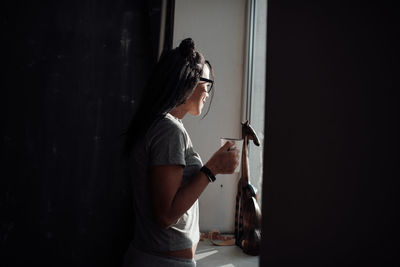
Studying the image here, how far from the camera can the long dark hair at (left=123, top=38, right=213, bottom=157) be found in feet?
2.61

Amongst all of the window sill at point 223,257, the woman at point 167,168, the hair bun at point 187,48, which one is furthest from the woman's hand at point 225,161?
the window sill at point 223,257

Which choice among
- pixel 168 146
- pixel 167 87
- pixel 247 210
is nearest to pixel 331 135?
pixel 168 146

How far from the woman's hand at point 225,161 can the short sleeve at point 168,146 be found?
0.10 m

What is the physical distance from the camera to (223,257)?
1335mm

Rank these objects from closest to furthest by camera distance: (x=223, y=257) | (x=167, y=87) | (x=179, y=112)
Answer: (x=167, y=87)
(x=179, y=112)
(x=223, y=257)

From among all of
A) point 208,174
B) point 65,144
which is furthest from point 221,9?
point 208,174

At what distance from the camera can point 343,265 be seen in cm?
27

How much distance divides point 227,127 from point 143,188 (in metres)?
1.05

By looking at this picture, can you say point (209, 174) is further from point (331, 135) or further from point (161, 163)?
point (331, 135)

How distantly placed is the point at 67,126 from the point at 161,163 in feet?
3.77

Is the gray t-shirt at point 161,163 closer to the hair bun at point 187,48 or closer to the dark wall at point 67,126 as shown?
the hair bun at point 187,48

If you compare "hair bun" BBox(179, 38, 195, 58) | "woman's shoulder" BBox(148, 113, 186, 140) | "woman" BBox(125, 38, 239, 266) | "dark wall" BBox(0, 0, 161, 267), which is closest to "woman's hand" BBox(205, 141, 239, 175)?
"woman" BBox(125, 38, 239, 266)

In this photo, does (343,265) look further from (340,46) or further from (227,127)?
(227,127)

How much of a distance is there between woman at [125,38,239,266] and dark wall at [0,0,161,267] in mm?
961
